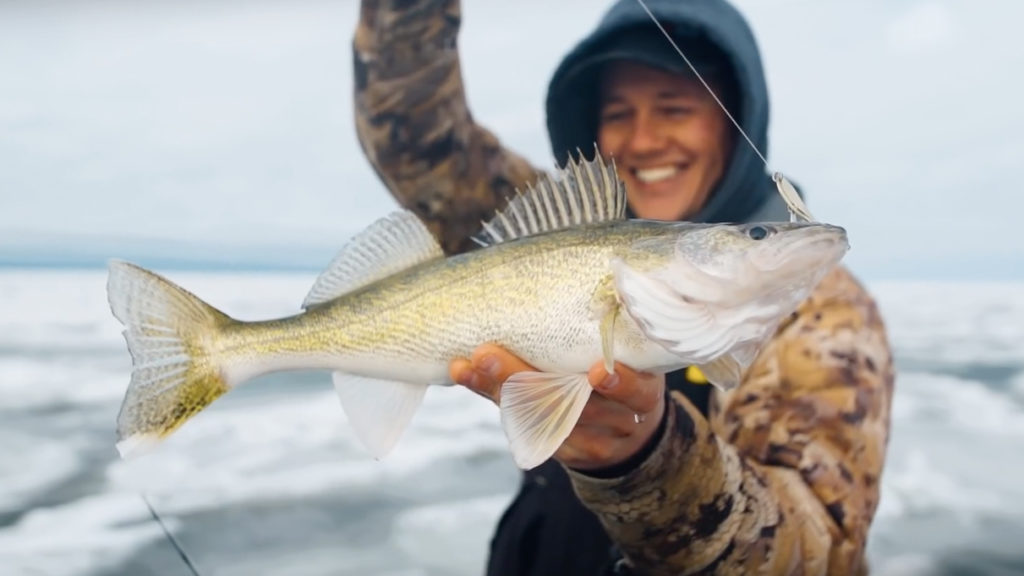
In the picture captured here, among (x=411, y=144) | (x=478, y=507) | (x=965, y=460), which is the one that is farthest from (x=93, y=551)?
(x=965, y=460)

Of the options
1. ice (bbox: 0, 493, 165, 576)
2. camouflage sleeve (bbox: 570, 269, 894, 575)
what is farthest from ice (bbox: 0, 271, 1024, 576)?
camouflage sleeve (bbox: 570, 269, 894, 575)

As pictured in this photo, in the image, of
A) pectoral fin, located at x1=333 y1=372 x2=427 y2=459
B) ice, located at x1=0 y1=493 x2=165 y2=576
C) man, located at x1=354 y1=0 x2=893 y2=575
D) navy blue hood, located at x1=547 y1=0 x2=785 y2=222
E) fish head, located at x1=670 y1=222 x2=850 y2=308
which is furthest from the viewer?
ice, located at x1=0 y1=493 x2=165 y2=576

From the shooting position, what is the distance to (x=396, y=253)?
A: 1174 mm

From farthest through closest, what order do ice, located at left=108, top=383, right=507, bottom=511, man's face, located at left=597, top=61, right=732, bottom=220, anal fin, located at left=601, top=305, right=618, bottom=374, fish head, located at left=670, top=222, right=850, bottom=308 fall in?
ice, located at left=108, top=383, right=507, bottom=511
man's face, located at left=597, top=61, right=732, bottom=220
anal fin, located at left=601, top=305, right=618, bottom=374
fish head, located at left=670, top=222, right=850, bottom=308

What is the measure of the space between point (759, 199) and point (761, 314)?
5.08 ft

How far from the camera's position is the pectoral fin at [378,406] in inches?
46.8

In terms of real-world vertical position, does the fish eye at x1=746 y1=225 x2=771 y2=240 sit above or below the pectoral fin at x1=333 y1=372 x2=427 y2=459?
above

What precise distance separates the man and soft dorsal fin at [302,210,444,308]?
0.20 meters

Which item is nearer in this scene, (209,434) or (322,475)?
(322,475)

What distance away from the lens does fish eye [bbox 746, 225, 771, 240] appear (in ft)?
2.94

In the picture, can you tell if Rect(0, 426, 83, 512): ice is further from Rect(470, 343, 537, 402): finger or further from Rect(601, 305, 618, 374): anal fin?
Rect(601, 305, 618, 374): anal fin

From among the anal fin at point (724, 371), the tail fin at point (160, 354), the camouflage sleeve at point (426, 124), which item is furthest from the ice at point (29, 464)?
the anal fin at point (724, 371)

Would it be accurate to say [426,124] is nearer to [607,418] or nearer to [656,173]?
[656,173]

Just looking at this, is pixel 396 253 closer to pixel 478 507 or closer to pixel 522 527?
pixel 522 527
